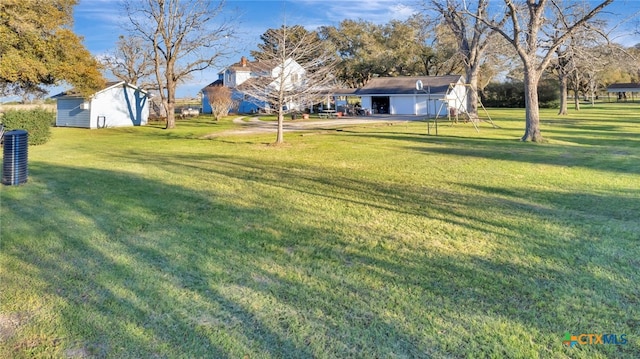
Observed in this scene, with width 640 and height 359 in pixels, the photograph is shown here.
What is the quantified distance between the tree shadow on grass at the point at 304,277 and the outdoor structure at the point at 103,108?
77.1 ft

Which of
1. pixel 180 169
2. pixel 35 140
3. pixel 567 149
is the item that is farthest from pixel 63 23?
pixel 567 149

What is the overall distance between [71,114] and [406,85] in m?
28.1

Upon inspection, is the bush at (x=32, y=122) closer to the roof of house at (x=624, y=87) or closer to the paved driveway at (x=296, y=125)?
the paved driveway at (x=296, y=125)

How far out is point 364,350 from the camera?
8.36ft

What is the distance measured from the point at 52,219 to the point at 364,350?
4.92 meters

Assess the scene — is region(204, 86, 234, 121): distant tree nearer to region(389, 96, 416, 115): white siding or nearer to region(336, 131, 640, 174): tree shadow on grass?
region(389, 96, 416, 115): white siding

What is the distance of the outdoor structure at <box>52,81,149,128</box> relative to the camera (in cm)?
2702

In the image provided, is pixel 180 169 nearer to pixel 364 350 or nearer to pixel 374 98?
pixel 364 350

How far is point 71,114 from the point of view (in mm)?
28000

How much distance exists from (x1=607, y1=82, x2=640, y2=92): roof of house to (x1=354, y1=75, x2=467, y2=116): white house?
154ft

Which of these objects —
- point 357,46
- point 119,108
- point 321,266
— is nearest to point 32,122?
point 119,108

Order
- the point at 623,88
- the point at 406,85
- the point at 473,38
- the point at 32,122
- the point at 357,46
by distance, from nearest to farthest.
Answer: the point at 32,122
the point at 473,38
the point at 406,85
the point at 357,46
the point at 623,88

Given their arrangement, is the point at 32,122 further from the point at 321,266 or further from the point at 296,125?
the point at 321,266

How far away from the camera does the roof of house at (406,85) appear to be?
121 ft
